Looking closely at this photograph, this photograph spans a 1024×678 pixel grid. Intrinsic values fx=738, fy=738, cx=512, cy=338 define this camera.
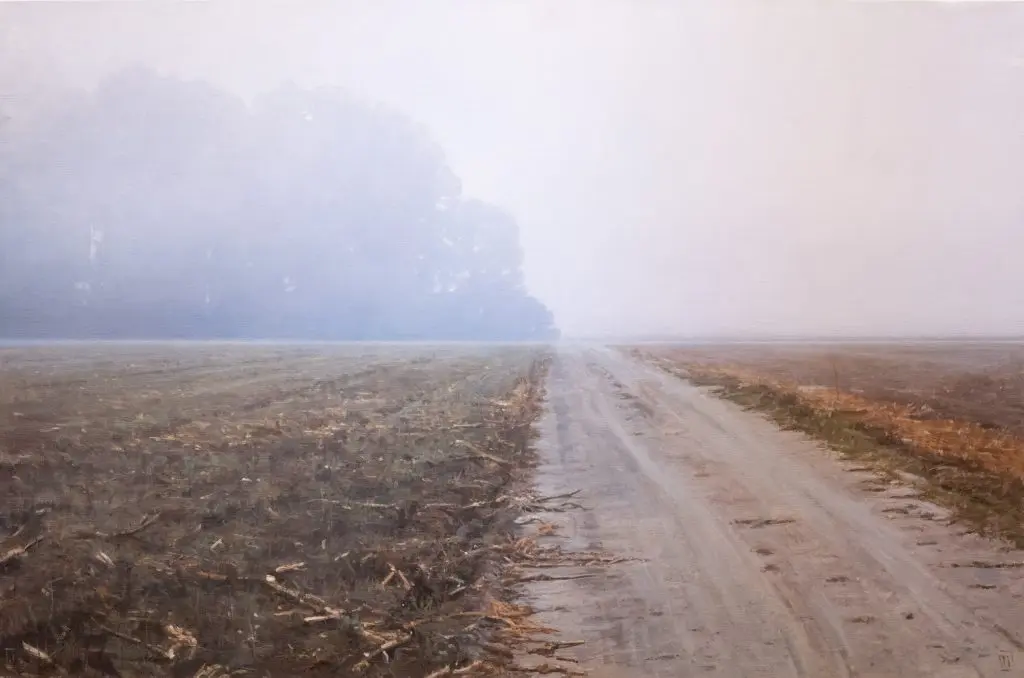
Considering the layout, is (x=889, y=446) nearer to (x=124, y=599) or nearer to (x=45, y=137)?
(x=124, y=599)

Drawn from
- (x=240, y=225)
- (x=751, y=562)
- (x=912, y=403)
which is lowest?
(x=751, y=562)

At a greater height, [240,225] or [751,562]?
[240,225]

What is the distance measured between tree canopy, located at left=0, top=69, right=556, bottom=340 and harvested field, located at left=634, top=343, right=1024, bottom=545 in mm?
895

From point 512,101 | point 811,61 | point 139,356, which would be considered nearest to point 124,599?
point 139,356

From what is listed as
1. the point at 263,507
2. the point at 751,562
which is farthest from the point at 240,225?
the point at 751,562

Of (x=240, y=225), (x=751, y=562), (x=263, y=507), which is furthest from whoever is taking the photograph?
(x=240, y=225)

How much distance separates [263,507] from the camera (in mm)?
2803

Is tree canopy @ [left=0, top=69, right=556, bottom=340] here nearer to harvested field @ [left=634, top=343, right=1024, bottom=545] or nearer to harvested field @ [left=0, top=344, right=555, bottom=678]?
harvested field @ [left=0, top=344, right=555, bottom=678]

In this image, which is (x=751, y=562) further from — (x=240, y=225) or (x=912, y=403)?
(x=240, y=225)

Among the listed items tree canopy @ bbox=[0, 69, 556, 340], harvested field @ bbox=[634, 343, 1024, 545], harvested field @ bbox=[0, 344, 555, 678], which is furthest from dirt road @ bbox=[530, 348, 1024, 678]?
tree canopy @ bbox=[0, 69, 556, 340]

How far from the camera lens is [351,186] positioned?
305 centimetres

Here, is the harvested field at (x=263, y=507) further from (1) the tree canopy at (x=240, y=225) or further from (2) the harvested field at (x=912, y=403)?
(2) the harvested field at (x=912, y=403)

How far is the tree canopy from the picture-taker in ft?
9.90

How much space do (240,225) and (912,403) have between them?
2793 millimetres
